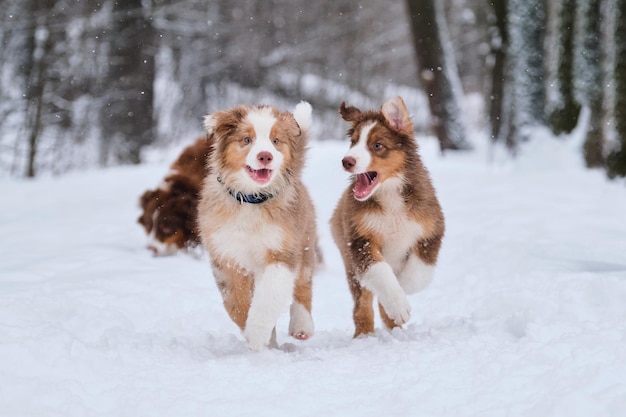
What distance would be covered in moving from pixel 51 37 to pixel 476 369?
14.6m

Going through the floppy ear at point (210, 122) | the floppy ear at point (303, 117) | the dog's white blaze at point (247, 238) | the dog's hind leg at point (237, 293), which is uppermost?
the floppy ear at point (303, 117)

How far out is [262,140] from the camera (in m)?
4.64

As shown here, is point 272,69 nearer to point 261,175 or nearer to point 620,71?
point 620,71

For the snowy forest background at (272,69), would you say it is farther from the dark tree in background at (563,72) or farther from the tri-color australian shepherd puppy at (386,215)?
the tri-color australian shepherd puppy at (386,215)

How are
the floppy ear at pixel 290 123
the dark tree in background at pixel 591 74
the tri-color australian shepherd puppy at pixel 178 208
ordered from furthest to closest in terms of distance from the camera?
the dark tree in background at pixel 591 74 → the tri-color australian shepherd puppy at pixel 178 208 → the floppy ear at pixel 290 123

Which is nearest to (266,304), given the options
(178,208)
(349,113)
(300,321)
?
(300,321)

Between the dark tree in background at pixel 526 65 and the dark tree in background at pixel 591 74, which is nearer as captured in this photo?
the dark tree in background at pixel 591 74

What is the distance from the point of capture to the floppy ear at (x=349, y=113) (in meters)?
5.14

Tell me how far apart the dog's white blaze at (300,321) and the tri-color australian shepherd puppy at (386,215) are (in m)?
0.39

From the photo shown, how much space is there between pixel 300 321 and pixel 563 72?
8.42m

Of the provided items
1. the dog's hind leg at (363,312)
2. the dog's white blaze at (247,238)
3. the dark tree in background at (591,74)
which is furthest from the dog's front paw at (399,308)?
the dark tree in background at (591,74)

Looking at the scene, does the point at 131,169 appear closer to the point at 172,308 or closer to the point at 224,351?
the point at 172,308

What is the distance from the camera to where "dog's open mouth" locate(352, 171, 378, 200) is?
192 inches

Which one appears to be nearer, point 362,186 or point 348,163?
point 348,163
